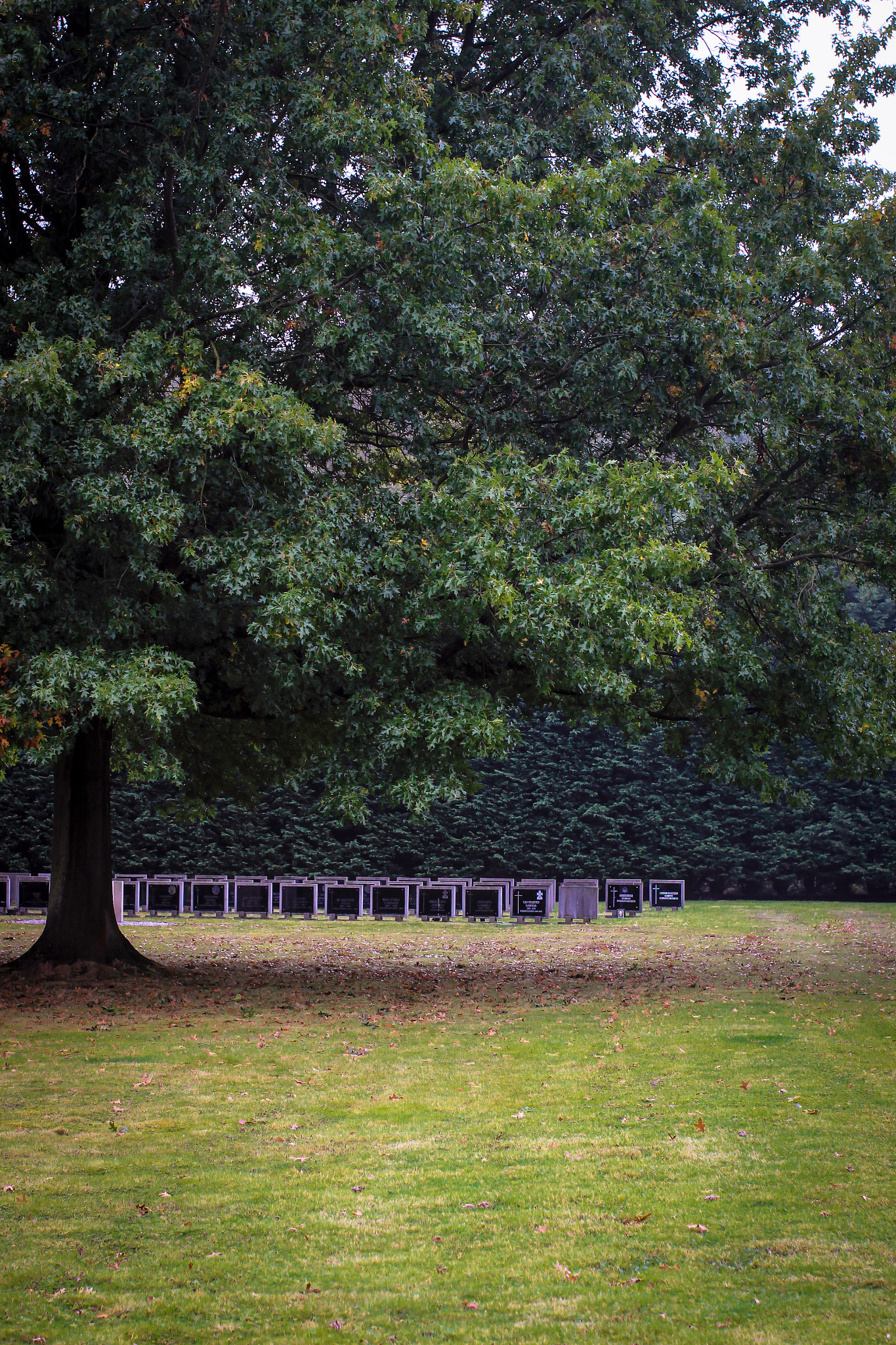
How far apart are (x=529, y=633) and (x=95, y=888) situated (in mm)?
6816

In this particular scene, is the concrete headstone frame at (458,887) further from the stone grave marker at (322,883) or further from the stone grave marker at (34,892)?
the stone grave marker at (34,892)

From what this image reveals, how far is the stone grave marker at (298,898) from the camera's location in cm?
2366

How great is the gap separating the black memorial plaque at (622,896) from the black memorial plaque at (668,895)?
5.86 feet

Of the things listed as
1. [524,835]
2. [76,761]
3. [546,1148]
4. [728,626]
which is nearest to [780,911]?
[524,835]

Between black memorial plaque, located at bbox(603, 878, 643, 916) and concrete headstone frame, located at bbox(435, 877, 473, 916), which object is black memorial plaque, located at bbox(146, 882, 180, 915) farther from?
black memorial plaque, located at bbox(603, 878, 643, 916)

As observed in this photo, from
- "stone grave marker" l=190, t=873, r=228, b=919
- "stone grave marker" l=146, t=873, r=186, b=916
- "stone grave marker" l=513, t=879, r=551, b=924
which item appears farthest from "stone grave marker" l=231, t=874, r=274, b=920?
"stone grave marker" l=513, t=879, r=551, b=924

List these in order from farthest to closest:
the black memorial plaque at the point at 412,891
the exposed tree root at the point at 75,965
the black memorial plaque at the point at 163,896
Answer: the black memorial plaque at the point at 412,891
the black memorial plaque at the point at 163,896
the exposed tree root at the point at 75,965

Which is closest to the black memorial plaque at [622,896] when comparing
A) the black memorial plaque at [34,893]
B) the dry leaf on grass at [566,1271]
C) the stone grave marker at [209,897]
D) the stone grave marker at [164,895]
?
the stone grave marker at [209,897]

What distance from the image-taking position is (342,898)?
2419cm

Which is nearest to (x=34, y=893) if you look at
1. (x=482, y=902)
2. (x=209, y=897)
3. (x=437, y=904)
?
(x=209, y=897)

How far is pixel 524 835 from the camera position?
29.3m

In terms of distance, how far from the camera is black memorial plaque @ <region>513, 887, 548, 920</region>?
23.9m

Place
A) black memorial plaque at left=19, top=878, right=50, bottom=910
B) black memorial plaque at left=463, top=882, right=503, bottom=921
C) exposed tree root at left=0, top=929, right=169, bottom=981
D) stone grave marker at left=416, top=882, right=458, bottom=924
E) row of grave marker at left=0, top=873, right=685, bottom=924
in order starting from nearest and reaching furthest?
exposed tree root at left=0, top=929, right=169, bottom=981 < black memorial plaque at left=19, top=878, right=50, bottom=910 < black memorial plaque at left=463, top=882, right=503, bottom=921 < row of grave marker at left=0, top=873, right=685, bottom=924 < stone grave marker at left=416, top=882, right=458, bottom=924

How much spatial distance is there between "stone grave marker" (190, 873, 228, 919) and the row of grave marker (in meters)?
0.02
